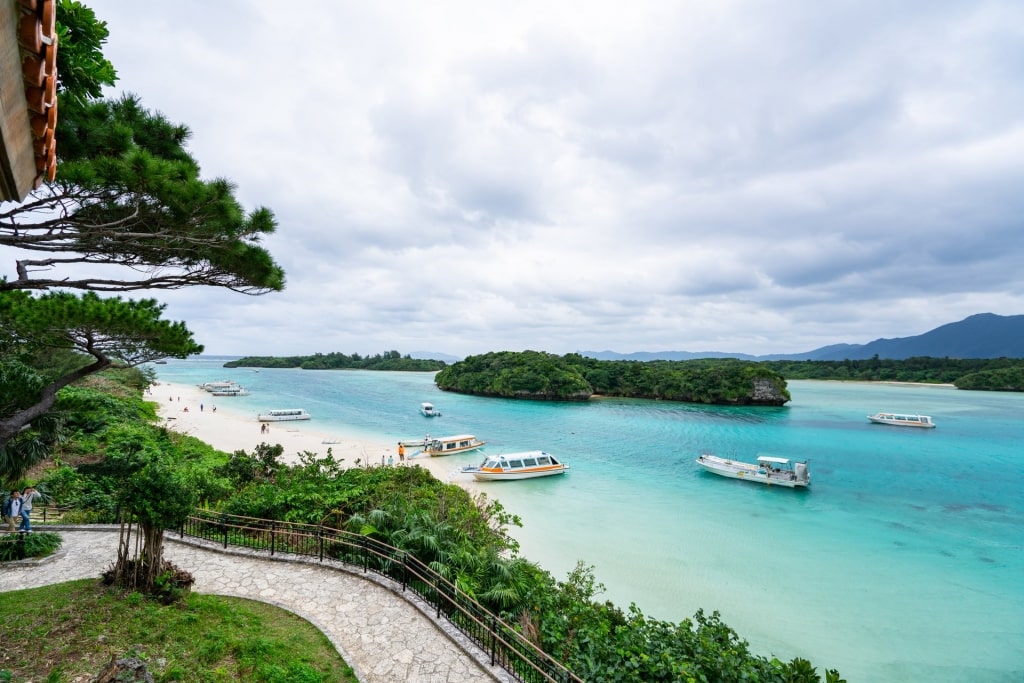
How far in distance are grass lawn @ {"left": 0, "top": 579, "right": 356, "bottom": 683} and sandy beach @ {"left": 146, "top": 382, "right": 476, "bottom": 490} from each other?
54.5 ft

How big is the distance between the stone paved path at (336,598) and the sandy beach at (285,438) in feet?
45.5

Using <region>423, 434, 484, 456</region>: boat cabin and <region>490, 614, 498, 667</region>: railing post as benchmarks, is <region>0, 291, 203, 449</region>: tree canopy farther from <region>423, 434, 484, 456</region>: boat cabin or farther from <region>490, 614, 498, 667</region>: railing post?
<region>423, 434, 484, 456</region>: boat cabin

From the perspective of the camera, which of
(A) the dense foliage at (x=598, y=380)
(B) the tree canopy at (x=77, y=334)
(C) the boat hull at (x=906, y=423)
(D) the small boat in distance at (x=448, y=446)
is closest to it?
(B) the tree canopy at (x=77, y=334)

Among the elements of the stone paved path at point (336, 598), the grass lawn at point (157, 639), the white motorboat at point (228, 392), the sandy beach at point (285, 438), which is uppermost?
the white motorboat at point (228, 392)

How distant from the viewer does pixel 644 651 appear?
317 inches

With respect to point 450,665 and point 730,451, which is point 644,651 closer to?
point 450,665

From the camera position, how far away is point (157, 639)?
6.82m

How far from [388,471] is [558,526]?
8.32 meters

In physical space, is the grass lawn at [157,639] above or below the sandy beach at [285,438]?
above

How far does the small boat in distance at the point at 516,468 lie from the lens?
28000 millimetres

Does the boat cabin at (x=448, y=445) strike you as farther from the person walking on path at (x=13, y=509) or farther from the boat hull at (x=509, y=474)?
the person walking on path at (x=13, y=509)

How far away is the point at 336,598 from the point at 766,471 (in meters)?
28.4

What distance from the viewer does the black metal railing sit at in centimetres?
739

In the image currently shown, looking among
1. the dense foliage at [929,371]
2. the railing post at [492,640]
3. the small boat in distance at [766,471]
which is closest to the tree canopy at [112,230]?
the railing post at [492,640]
